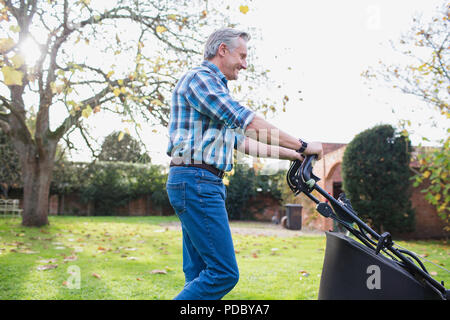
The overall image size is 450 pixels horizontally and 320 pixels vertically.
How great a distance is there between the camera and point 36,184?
10.2 metres

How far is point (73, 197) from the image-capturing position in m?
19.0

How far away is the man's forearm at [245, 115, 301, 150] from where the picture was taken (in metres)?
1.78

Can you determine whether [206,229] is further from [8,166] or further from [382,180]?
[8,166]

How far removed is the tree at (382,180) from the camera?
938 cm

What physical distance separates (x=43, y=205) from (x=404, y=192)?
9610 mm

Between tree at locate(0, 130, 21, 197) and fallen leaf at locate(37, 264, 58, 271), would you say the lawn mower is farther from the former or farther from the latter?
tree at locate(0, 130, 21, 197)

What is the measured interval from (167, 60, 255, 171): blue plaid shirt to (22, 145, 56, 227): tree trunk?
31.2ft

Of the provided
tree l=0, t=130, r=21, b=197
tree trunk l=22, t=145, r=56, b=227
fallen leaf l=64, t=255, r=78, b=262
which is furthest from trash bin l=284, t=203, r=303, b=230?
tree l=0, t=130, r=21, b=197

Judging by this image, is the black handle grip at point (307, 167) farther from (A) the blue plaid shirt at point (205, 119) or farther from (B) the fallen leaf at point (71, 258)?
(B) the fallen leaf at point (71, 258)

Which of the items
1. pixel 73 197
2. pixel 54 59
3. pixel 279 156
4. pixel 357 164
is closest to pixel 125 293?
pixel 279 156

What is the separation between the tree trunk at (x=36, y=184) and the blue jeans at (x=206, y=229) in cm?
967

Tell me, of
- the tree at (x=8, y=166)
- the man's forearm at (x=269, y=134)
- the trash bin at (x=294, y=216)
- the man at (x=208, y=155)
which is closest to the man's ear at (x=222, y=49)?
the man at (x=208, y=155)

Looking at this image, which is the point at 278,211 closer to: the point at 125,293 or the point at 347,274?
the point at 125,293

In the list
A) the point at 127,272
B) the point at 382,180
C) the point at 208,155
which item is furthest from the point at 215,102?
the point at 382,180
